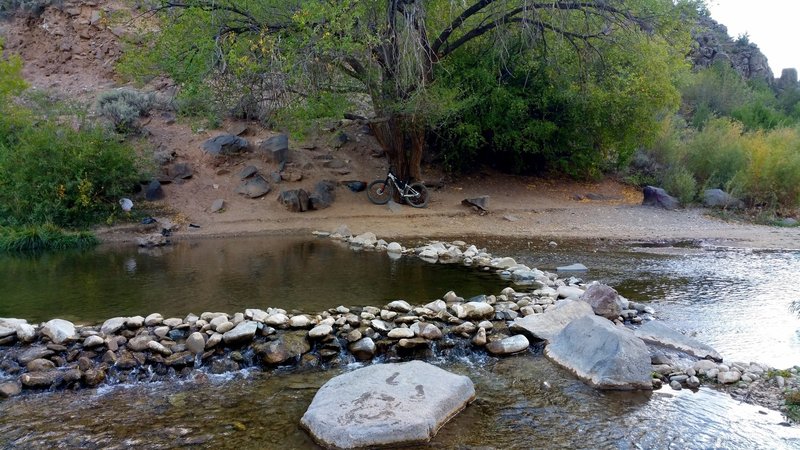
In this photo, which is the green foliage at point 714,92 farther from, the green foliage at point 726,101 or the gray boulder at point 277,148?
the gray boulder at point 277,148

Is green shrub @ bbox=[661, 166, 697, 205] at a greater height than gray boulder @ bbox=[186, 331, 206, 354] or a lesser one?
greater

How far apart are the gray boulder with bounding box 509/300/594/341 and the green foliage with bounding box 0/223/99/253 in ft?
32.8

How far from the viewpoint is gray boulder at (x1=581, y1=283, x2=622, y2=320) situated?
6.96 m

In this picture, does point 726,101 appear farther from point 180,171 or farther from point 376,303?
point 376,303

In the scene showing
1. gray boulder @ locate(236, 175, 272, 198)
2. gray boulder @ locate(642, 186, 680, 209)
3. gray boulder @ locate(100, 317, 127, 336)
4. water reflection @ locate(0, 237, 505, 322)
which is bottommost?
water reflection @ locate(0, 237, 505, 322)

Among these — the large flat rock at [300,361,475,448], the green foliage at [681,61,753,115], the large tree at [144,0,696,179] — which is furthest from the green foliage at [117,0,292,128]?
the green foliage at [681,61,753,115]

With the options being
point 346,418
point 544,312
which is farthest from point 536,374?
point 346,418

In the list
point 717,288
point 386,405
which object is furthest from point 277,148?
point 386,405

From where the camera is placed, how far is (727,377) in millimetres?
5391

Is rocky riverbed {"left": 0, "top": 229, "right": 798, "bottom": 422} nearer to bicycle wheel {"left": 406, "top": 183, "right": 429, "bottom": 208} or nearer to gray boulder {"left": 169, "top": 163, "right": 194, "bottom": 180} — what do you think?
Answer: bicycle wheel {"left": 406, "top": 183, "right": 429, "bottom": 208}

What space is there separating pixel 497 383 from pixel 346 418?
169 cm

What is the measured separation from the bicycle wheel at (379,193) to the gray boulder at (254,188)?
2.71 metres

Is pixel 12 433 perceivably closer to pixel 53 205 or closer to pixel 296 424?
pixel 296 424

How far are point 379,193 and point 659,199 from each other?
7.37m
